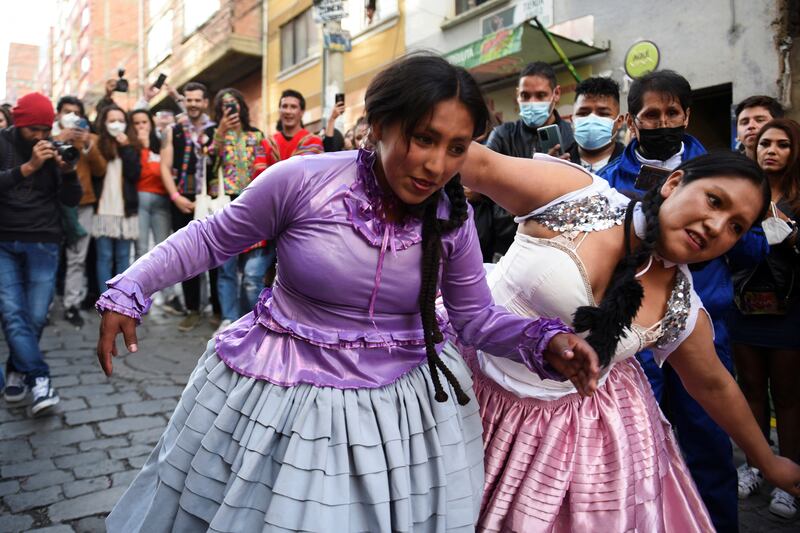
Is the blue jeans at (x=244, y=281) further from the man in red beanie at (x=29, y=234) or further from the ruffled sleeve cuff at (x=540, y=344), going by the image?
the ruffled sleeve cuff at (x=540, y=344)

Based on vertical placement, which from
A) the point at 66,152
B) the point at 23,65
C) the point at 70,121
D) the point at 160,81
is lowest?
the point at 66,152

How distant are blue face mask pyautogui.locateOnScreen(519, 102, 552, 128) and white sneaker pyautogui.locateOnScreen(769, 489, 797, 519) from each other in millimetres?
2443

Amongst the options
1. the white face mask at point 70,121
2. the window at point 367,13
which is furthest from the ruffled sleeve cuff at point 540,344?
the window at point 367,13

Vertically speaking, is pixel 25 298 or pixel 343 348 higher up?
pixel 343 348

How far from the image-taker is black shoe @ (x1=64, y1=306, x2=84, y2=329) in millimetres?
6488

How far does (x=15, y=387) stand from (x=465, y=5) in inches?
410

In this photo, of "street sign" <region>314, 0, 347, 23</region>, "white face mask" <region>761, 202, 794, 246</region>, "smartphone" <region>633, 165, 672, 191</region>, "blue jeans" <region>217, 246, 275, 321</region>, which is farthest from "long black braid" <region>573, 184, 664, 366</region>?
"street sign" <region>314, 0, 347, 23</region>

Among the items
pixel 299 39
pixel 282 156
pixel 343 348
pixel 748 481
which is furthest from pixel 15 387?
pixel 299 39

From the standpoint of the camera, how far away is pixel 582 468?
76.4 inches

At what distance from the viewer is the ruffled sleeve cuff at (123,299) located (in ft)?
4.90

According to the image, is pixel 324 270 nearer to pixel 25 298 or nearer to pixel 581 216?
pixel 581 216

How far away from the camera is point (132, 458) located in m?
3.41

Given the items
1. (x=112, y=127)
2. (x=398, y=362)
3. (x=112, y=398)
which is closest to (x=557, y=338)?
(x=398, y=362)

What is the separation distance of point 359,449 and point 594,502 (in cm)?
81
